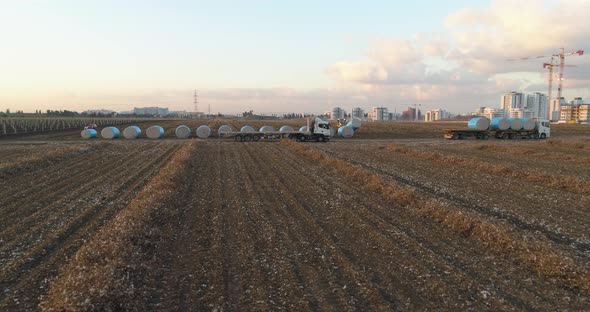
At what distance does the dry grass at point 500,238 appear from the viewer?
890cm

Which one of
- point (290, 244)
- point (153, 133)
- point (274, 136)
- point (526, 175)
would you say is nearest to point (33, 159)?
point (290, 244)

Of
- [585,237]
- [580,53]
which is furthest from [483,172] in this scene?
[580,53]

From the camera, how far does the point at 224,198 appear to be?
17.0 meters

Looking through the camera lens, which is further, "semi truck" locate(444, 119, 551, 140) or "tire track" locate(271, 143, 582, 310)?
"semi truck" locate(444, 119, 551, 140)

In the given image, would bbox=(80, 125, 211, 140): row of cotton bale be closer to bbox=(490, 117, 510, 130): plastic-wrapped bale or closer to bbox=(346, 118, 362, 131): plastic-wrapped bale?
bbox=(346, 118, 362, 131): plastic-wrapped bale

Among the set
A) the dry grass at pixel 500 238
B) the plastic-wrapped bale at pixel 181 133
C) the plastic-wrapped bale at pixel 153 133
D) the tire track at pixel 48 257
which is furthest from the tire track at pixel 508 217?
the plastic-wrapped bale at pixel 153 133

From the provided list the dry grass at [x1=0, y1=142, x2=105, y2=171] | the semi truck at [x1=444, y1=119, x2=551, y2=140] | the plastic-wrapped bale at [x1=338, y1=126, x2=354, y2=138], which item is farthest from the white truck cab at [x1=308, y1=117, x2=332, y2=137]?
the dry grass at [x1=0, y1=142, x2=105, y2=171]

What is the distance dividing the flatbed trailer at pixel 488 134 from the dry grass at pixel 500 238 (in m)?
50.2

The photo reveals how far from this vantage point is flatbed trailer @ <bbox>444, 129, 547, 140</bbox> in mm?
64188

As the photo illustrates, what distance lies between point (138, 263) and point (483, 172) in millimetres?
22916

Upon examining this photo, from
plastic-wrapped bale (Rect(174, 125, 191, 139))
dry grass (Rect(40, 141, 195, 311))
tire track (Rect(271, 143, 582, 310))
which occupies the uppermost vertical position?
plastic-wrapped bale (Rect(174, 125, 191, 139))

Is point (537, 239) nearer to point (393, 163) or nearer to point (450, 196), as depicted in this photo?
point (450, 196)

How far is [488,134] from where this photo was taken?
6531 centimetres

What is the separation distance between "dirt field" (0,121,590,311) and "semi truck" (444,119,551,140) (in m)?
44.7
